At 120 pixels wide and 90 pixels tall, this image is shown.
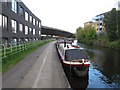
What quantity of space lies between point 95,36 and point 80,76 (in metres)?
55.3

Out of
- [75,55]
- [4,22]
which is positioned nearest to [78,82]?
[75,55]

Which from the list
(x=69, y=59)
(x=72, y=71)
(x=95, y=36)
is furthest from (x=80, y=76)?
(x=95, y=36)

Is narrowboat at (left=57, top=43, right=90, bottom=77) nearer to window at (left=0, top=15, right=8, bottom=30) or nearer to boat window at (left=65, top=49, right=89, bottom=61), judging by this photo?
boat window at (left=65, top=49, right=89, bottom=61)

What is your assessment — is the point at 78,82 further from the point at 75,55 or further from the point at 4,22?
the point at 4,22

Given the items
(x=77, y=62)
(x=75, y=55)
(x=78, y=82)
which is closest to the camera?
(x=78, y=82)

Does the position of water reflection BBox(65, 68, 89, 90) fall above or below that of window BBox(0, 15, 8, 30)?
below

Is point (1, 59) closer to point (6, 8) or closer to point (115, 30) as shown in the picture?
point (6, 8)

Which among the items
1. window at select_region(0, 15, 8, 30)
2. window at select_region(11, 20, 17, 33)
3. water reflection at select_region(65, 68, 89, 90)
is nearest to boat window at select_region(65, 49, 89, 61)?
water reflection at select_region(65, 68, 89, 90)

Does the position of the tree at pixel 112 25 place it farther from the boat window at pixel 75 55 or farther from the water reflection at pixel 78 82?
the water reflection at pixel 78 82

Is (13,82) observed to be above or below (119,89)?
above

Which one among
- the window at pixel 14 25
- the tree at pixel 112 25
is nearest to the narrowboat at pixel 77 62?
the window at pixel 14 25

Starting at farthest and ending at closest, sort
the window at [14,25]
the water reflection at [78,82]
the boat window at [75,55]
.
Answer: the window at [14,25], the boat window at [75,55], the water reflection at [78,82]

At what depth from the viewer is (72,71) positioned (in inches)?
434

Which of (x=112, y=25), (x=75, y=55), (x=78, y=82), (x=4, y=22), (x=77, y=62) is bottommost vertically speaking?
(x=78, y=82)
